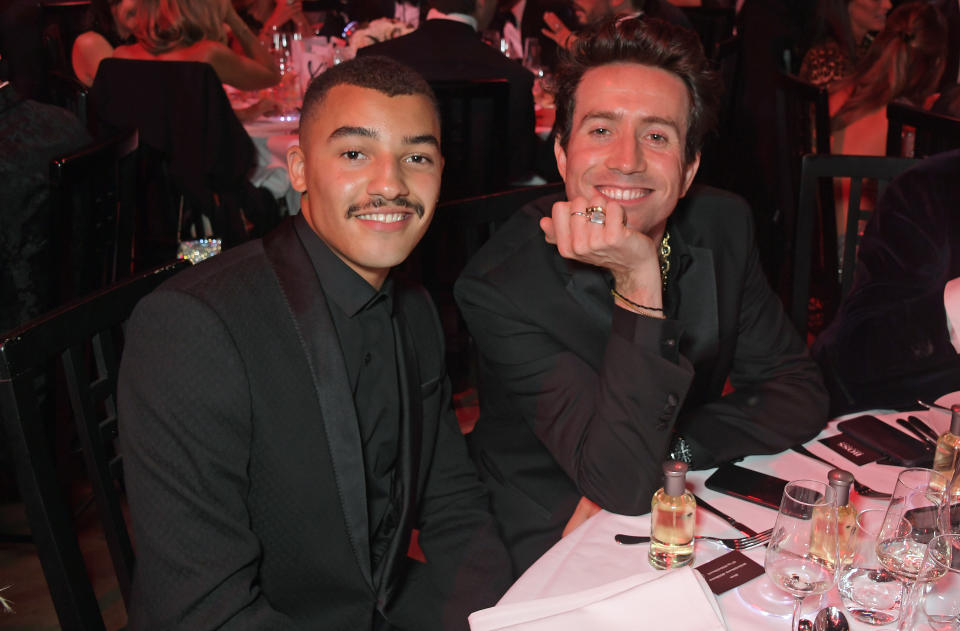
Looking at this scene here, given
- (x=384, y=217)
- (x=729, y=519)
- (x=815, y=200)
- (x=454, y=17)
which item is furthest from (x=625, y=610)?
(x=454, y=17)

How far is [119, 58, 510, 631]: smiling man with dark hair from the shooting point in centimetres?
119

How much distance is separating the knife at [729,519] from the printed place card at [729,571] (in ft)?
0.20

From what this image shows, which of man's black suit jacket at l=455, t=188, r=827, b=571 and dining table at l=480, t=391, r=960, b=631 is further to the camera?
man's black suit jacket at l=455, t=188, r=827, b=571

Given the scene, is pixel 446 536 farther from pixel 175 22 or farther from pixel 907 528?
pixel 175 22

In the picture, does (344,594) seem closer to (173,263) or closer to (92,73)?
(173,263)

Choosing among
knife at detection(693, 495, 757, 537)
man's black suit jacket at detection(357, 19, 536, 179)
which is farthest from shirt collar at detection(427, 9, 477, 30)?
knife at detection(693, 495, 757, 537)

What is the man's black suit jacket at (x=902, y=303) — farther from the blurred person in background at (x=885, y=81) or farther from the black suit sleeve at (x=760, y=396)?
the blurred person in background at (x=885, y=81)

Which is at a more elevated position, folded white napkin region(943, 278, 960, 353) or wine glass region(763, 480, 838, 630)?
folded white napkin region(943, 278, 960, 353)

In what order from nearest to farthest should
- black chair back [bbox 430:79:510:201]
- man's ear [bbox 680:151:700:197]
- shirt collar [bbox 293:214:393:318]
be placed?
1. shirt collar [bbox 293:214:393:318]
2. man's ear [bbox 680:151:700:197]
3. black chair back [bbox 430:79:510:201]

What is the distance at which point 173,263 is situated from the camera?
153cm

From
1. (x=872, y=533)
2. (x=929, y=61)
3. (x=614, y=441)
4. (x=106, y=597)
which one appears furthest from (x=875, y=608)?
(x=929, y=61)

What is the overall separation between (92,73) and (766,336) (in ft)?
12.8

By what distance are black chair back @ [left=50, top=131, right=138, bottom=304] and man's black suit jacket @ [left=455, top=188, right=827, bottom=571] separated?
1144mm

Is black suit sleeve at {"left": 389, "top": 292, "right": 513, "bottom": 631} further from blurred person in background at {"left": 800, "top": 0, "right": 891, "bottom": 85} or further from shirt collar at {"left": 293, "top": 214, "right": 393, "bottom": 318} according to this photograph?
blurred person in background at {"left": 800, "top": 0, "right": 891, "bottom": 85}
